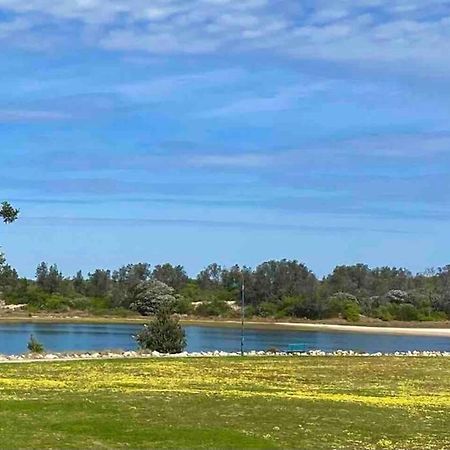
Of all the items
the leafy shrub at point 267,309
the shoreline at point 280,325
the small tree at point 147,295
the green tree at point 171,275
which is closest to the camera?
the shoreline at point 280,325

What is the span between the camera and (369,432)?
15.6 meters

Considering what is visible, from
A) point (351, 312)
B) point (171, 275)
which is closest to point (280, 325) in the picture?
point (351, 312)

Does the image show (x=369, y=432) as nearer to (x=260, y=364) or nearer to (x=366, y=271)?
(x=260, y=364)

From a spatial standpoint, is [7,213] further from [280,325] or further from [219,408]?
[280,325]

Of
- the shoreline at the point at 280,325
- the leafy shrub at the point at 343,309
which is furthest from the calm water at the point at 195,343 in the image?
the leafy shrub at the point at 343,309

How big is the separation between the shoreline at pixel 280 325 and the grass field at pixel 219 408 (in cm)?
7321

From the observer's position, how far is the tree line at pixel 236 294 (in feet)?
401

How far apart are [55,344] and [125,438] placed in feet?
165

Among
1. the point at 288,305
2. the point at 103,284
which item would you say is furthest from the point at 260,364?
the point at 103,284

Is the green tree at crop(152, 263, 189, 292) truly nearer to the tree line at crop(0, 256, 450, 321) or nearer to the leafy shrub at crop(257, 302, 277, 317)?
the tree line at crop(0, 256, 450, 321)

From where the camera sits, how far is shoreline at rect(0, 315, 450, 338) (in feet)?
338

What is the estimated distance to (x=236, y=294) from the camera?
13400 cm

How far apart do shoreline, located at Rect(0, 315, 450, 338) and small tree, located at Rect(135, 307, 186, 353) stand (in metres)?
57.7

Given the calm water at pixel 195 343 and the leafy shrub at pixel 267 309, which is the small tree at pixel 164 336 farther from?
the leafy shrub at pixel 267 309
